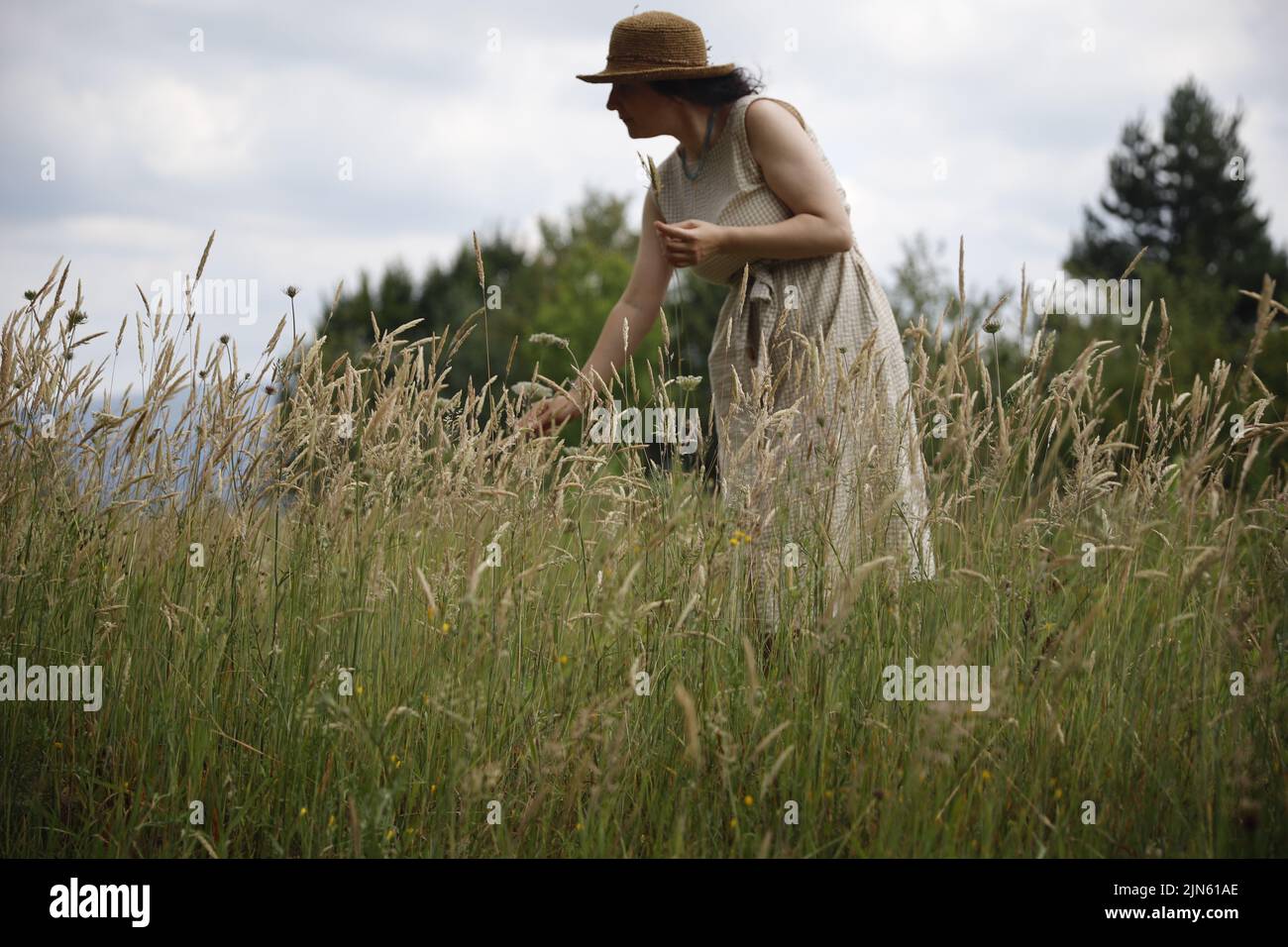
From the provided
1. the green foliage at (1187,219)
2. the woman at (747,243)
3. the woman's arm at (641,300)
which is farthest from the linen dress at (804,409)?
the green foliage at (1187,219)

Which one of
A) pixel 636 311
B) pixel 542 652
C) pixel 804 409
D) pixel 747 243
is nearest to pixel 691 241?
pixel 747 243

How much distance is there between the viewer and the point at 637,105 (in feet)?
11.0

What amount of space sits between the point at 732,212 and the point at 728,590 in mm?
1359

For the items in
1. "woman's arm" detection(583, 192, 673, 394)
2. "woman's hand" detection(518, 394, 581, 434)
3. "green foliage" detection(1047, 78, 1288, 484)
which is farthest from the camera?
"green foliage" detection(1047, 78, 1288, 484)

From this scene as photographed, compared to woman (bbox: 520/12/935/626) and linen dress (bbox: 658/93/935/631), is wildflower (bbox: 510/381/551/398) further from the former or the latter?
linen dress (bbox: 658/93/935/631)

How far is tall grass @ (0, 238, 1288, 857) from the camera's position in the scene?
6.59 feet

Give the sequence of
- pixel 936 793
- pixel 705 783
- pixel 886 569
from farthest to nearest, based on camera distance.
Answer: pixel 886 569
pixel 705 783
pixel 936 793

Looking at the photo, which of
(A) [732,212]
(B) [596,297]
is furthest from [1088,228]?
(A) [732,212]

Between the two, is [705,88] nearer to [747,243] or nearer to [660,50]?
[660,50]

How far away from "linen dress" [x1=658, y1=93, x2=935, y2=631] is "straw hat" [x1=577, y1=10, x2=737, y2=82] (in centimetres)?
19

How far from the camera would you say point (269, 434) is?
259 cm

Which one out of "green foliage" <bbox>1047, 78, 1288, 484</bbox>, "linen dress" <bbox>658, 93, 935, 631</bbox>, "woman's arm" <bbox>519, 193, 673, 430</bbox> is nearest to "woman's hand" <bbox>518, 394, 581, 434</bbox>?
"woman's arm" <bbox>519, 193, 673, 430</bbox>

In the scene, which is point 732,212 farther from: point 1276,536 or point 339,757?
point 339,757

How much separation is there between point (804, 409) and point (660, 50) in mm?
1227
